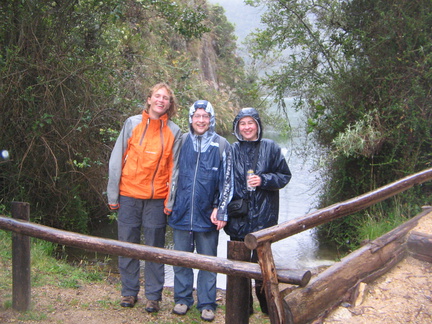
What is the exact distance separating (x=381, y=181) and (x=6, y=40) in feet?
20.6

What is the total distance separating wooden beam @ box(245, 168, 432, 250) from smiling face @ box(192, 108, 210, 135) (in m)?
1.28

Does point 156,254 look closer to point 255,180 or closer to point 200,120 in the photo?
point 255,180

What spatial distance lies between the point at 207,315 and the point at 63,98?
3.91 metres

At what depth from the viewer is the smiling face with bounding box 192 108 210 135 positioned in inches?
170

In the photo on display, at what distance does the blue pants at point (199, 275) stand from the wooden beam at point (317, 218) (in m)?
1.09

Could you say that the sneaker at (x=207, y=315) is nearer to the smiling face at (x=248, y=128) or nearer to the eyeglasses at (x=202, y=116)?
the smiling face at (x=248, y=128)

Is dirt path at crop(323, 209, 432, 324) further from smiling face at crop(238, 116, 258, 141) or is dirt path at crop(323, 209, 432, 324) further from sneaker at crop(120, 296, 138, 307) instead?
sneaker at crop(120, 296, 138, 307)

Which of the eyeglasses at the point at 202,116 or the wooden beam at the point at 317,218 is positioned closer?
the wooden beam at the point at 317,218

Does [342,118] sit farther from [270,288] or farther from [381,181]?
[270,288]

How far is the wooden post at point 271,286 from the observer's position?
3.03 meters

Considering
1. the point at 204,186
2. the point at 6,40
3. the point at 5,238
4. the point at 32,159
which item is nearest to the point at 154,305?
the point at 204,186

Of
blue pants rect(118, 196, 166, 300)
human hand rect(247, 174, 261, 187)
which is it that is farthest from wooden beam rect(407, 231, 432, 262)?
blue pants rect(118, 196, 166, 300)

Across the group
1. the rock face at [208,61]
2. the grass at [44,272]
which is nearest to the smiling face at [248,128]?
the grass at [44,272]

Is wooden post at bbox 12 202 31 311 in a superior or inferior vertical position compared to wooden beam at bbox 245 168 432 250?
inferior
